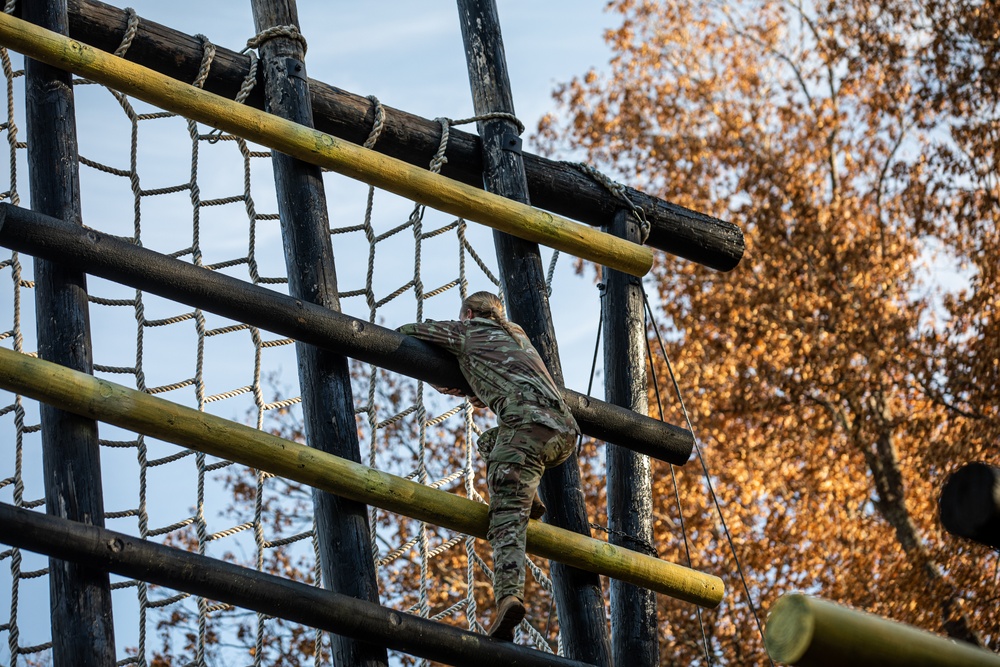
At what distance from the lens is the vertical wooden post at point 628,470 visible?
4305 mm

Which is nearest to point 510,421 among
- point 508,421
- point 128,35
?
point 508,421

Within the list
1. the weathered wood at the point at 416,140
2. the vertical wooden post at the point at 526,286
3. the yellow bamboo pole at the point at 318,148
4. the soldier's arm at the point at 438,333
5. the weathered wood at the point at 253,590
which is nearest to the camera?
the weathered wood at the point at 253,590

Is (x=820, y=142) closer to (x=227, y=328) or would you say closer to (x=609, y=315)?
(x=609, y=315)

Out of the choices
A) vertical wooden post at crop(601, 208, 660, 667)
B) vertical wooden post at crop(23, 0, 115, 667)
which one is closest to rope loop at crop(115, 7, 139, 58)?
vertical wooden post at crop(23, 0, 115, 667)

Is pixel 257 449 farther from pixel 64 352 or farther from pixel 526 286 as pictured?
pixel 526 286

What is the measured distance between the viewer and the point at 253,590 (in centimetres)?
329

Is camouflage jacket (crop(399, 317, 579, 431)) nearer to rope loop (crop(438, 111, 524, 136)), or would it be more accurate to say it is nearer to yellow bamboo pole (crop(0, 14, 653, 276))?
yellow bamboo pole (crop(0, 14, 653, 276))

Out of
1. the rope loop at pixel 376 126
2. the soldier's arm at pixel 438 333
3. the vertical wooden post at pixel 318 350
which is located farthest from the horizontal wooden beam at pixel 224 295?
the rope loop at pixel 376 126

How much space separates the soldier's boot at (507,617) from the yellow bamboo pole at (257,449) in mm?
212

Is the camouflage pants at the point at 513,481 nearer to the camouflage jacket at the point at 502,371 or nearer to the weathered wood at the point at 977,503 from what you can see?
the camouflage jacket at the point at 502,371

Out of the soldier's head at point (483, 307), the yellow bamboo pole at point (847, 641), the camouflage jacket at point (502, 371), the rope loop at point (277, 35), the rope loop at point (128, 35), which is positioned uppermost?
the rope loop at point (277, 35)

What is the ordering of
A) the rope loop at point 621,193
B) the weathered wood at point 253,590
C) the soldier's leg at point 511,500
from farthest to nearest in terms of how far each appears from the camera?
1. the rope loop at point 621,193
2. the soldier's leg at point 511,500
3. the weathered wood at point 253,590

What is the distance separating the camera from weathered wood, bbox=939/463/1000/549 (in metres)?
1.68

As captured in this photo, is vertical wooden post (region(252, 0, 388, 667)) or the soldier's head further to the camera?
the soldier's head
